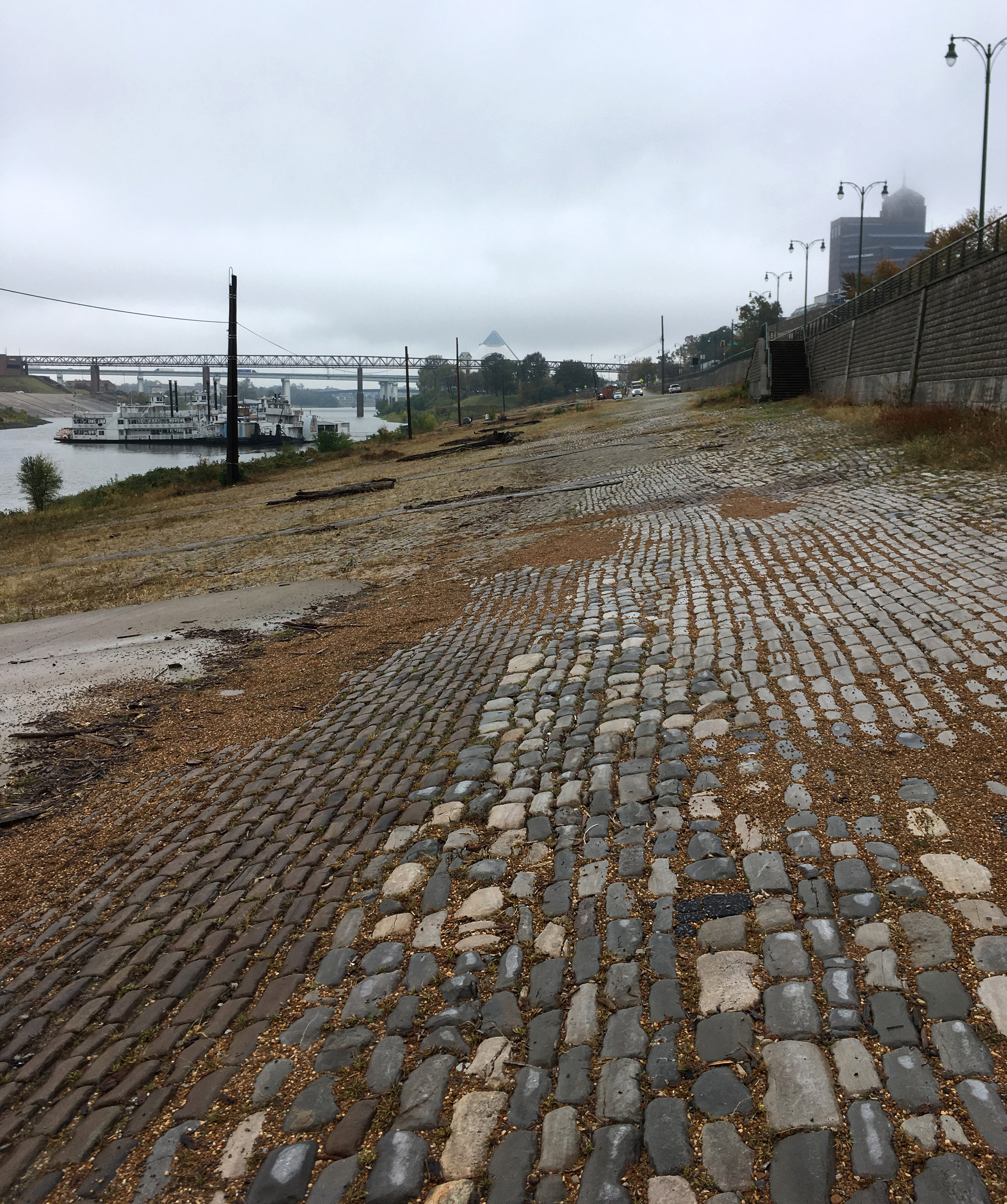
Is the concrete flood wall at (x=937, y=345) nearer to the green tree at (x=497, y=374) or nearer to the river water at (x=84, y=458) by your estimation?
the river water at (x=84, y=458)

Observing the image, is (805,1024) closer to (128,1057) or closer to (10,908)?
(128,1057)

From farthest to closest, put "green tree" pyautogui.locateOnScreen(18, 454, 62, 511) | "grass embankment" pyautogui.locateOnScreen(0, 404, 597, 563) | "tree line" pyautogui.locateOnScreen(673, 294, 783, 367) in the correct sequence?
"tree line" pyautogui.locateOnScreen(673, 294, 783, 367) < "green tree" pyautogui.locateOnScreen(18, 454, 62, 511) < "grass embankment" pyautogui.locateOnScreen(0, 404, 597, 563)

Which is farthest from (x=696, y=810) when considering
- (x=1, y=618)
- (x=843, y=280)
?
(x=843, y=280)

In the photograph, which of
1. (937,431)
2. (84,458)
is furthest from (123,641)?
(84,458)

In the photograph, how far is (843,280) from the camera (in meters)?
68.2

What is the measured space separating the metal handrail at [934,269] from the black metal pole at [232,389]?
23735 mm

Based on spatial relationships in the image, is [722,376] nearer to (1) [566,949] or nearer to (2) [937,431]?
(2) [937,431]

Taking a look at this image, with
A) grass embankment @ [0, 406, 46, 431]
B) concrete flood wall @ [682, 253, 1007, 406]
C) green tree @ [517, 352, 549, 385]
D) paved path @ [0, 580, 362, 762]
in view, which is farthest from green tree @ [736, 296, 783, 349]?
grass embankment @ [0, 406, 46, 431]

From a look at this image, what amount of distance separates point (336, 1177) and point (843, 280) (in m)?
77.8

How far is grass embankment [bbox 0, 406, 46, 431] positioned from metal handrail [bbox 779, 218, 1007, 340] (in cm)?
13618

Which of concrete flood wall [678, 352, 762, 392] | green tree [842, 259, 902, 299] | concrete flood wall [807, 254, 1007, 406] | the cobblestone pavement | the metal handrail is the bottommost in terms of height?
the cobblestone pavement

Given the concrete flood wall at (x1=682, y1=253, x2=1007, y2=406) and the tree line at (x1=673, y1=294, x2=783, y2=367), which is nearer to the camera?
Result: the concrete flood wall at (x1=682, y1=253, x2=1007, y2=406)

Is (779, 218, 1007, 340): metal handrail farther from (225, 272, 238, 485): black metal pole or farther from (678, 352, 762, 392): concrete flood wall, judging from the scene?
(225, 272, 238, 485): black metal pole

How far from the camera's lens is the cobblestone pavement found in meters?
2.67
